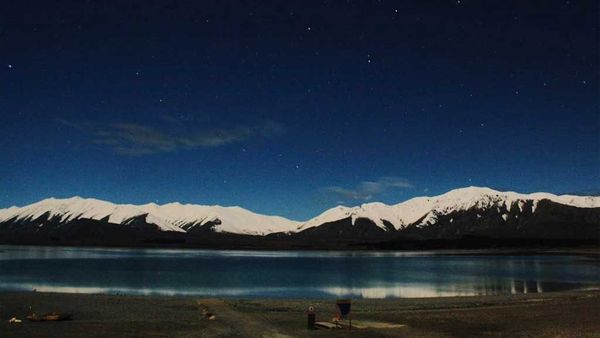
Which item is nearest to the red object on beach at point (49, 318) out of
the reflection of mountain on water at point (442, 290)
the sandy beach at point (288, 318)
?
the sandy beach at point (288, 318)

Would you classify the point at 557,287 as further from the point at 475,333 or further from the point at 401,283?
the point at 475,333

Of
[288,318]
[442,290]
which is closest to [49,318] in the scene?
[288,318]

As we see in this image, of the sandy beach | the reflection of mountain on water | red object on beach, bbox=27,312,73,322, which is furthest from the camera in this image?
the reflection of mountain on water

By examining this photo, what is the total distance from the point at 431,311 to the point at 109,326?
71.7 ft

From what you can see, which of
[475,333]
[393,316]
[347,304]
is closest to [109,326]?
[347,304]

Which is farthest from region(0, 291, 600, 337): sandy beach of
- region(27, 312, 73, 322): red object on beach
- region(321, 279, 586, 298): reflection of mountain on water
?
region(321, 279, 586, 298): reflection of mountain on water

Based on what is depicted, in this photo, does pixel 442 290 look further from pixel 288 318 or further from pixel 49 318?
pixel 49 318

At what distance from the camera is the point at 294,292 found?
6800 centimetres

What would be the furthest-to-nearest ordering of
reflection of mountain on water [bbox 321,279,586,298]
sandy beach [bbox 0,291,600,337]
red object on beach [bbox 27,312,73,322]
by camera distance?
reflection of mountain on water [bbox 321,279,586,298]
red object on beach [bbox 27,312,73,322]
sandy beach [bbox 0,291,600,337]

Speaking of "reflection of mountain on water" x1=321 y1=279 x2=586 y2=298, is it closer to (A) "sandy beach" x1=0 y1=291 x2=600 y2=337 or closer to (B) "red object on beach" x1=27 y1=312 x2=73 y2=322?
(A) "sandy beach" x1=0 y1=291 x2=600 y2=337

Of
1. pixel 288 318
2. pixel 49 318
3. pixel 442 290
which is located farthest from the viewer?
pixel 442 290

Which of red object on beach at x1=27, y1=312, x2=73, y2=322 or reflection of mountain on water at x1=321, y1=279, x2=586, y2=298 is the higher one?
reflection of mountain on water at x1=321, y1=279, x2=586, y2=298

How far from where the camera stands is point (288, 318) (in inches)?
1494

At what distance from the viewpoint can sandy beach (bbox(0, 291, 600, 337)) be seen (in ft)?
106
